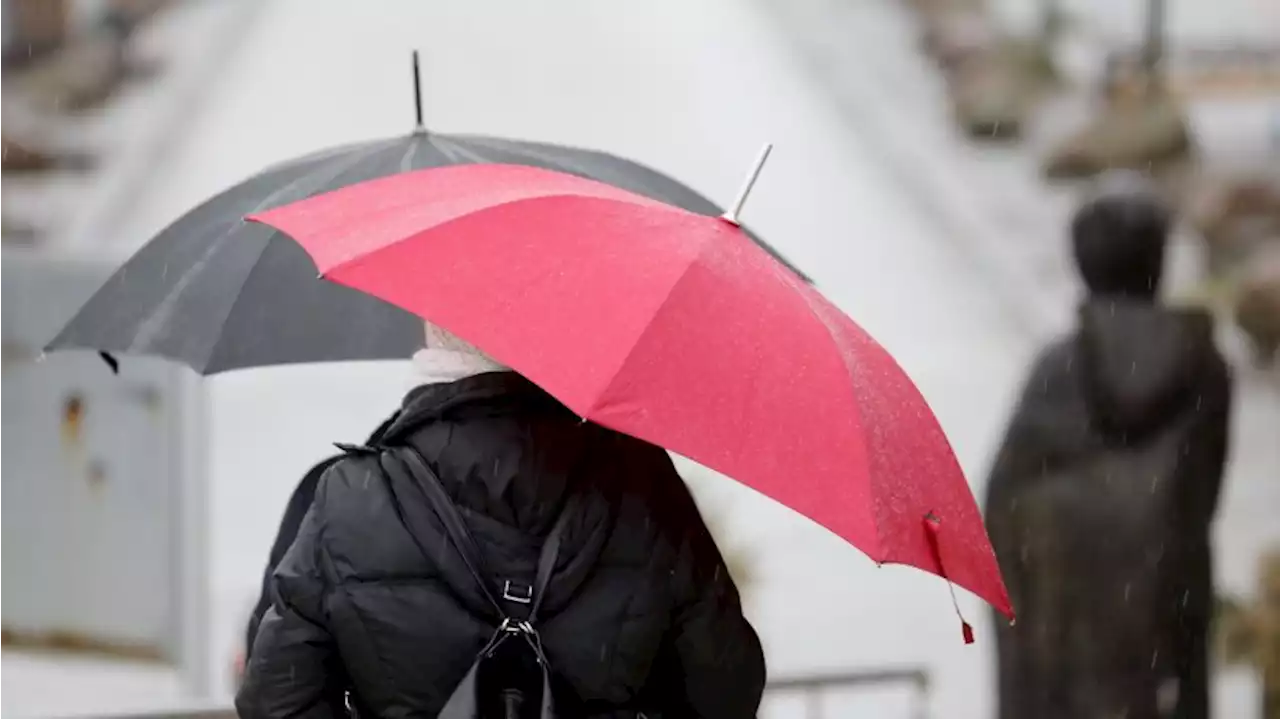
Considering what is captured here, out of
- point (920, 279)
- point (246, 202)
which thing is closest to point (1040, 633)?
point (246, 202)

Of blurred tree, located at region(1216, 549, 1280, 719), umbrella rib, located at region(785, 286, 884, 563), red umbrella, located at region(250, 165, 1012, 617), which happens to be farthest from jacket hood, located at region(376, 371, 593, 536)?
blurred tree, located at region(1216, 549, 1280, 719)

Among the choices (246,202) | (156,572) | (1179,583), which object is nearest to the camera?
(246,202)

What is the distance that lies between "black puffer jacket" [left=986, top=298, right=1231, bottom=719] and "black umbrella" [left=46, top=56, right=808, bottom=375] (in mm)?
1365

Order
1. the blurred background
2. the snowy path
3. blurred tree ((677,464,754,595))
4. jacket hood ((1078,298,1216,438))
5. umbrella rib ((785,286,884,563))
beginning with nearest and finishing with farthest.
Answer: umbrella rib ((785,286,884,563)), jacket hood ((1078,298,1216,438)), blurred tree ((677,464,754,595)), the blurred background, the snowy path

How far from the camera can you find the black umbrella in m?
3.14

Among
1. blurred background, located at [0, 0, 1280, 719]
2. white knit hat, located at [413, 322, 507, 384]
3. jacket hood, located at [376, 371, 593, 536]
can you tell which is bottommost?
jacket hood, located at [376, 371, 593, 536]

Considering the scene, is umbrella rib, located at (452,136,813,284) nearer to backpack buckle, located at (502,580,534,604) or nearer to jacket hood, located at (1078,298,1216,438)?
backpack buckle, located at (502,580,534,604)

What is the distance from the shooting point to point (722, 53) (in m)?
11.5

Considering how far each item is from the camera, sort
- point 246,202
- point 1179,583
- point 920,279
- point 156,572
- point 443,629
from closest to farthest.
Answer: point 443,629 < point 246,202 < point 1179,583 < point 156,572 < point 920,279

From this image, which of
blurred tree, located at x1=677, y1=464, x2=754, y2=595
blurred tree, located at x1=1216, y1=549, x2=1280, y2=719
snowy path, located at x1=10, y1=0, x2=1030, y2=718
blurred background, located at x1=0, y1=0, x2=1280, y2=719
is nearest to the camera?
blurred tree, located at x1=1216, y1=549, x2=1280, y2=719

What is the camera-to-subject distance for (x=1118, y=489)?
4.34m

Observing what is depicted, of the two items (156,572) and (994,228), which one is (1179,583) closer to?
(156,572)

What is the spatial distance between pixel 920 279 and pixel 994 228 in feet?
1.73

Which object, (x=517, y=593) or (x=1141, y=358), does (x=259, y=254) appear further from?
(x=1141, y=358)
